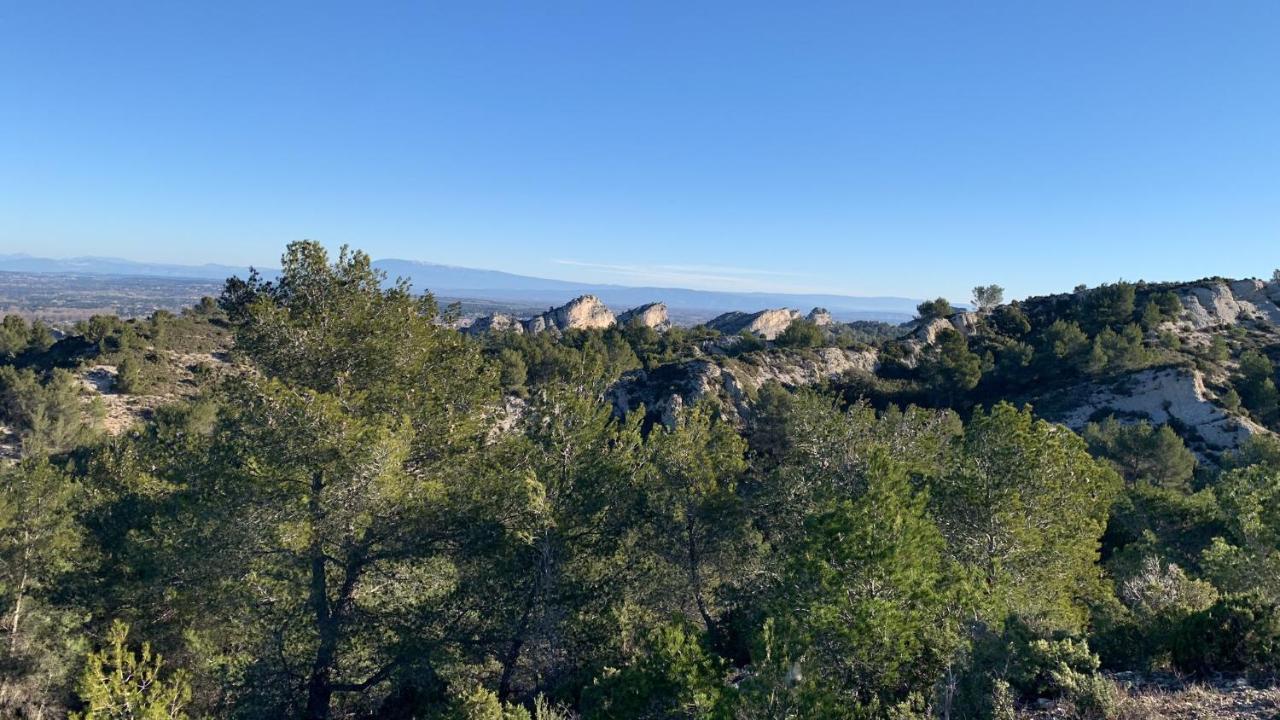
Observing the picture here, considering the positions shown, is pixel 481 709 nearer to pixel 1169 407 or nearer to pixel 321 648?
pixel 321 648

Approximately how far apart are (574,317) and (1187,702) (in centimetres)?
12699

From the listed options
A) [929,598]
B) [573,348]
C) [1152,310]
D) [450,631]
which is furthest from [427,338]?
[1152,310]

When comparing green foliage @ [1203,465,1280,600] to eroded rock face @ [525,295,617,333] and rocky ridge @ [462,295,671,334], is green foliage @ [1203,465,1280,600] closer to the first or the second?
rocky ridge @ [462,295,671,334]

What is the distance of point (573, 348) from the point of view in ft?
240

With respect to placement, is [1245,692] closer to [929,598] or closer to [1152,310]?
[929,598]

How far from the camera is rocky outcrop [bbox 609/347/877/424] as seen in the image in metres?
59.2

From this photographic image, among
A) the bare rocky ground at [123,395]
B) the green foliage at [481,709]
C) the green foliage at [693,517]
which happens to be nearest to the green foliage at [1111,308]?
the green foliage at [693,517]

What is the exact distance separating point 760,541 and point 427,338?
35.2 ft

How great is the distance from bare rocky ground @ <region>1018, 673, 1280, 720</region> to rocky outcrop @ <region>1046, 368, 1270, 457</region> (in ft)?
161

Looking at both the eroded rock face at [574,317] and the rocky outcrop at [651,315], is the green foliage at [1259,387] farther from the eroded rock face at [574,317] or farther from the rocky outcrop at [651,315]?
the rocky outcrop at [651,315]

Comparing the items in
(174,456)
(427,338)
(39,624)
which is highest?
(427,338)

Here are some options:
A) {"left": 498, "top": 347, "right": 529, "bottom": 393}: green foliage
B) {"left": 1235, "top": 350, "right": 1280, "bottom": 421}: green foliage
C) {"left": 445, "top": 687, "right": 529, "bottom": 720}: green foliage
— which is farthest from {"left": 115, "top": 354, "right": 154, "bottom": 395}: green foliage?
{"left": 1235, "top": 350, "right": 1280, "bottom": 421}: green foliage

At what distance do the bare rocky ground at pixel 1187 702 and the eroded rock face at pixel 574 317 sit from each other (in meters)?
114

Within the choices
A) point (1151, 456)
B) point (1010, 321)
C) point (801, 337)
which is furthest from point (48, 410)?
point (1010, 321)
